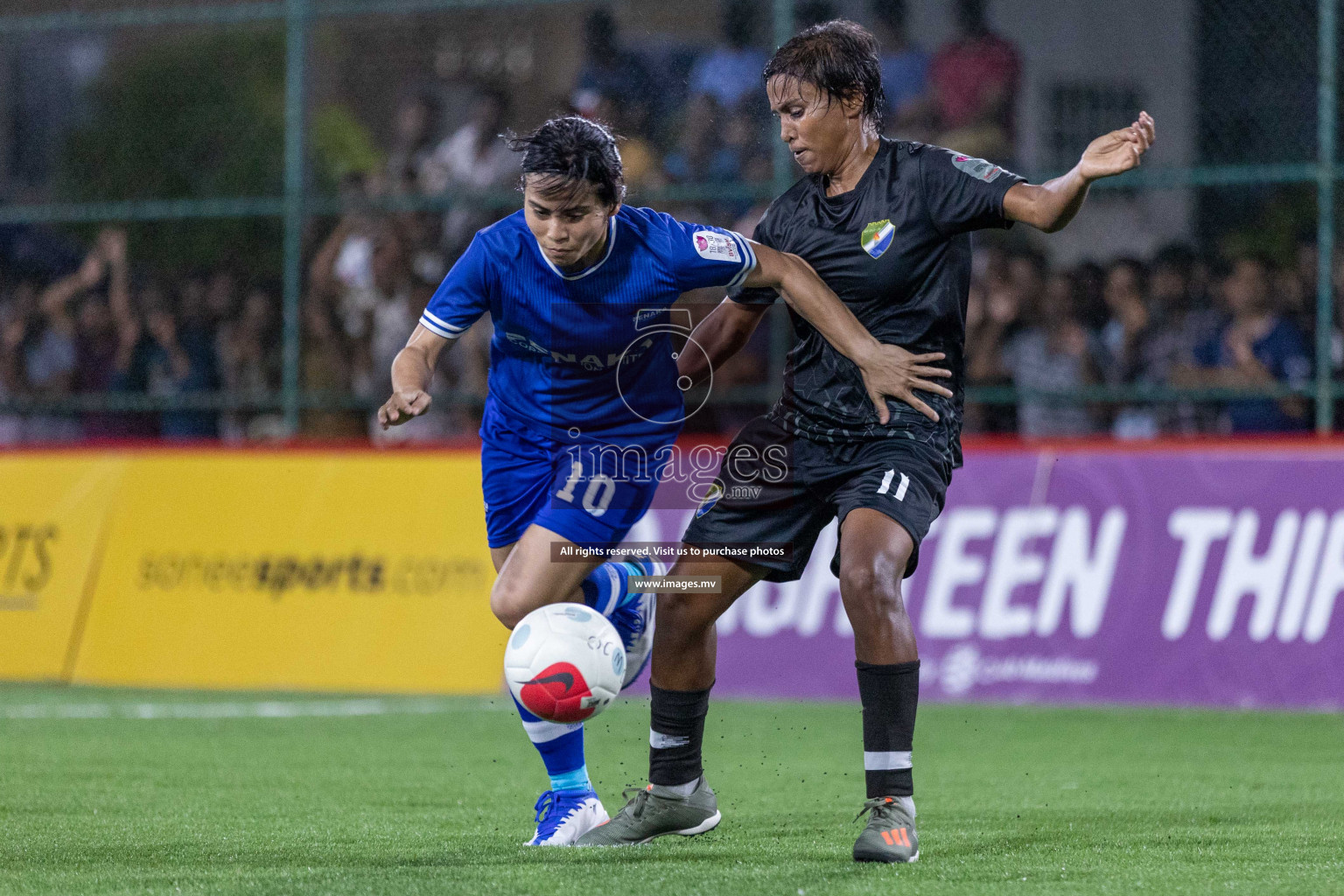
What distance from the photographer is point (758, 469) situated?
506 centimetres

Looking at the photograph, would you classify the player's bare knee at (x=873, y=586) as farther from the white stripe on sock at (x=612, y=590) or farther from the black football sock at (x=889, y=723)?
the white stripe on sock at (x=612, y=590)

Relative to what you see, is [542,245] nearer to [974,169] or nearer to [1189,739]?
[974,169]

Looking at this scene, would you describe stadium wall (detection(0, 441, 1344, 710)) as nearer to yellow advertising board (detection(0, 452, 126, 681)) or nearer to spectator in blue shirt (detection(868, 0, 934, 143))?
yellow advertising board (detection(0, 452, 126, 681))

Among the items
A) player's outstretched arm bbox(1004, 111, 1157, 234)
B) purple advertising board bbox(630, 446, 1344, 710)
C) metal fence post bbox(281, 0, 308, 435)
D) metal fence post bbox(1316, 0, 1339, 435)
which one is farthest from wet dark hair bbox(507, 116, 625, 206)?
metal fence post bbox(281, 0, 308, 435)

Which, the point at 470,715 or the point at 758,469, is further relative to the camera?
the point at 470,715

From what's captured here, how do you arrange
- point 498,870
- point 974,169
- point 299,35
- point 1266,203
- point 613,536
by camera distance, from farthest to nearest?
point 299,35 → point 1266,203 → point 613,536 → point 974,169 → point 498,870

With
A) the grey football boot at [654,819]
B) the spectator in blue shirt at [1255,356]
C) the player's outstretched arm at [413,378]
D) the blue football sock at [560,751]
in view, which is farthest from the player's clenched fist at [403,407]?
the spectator in blue shirt at [1255,356]

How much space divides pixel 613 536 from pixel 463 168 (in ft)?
21.1

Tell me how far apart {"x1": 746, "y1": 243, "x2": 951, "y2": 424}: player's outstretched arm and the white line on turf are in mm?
4333

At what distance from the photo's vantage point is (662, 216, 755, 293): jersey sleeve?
5074mm

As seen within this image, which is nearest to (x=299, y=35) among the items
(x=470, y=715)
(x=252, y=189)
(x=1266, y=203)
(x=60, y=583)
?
(x=252, y=189)

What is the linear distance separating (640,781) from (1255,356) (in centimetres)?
462

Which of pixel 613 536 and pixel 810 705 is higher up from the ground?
pixel 613 536

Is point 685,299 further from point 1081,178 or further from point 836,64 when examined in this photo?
point 1081,178
